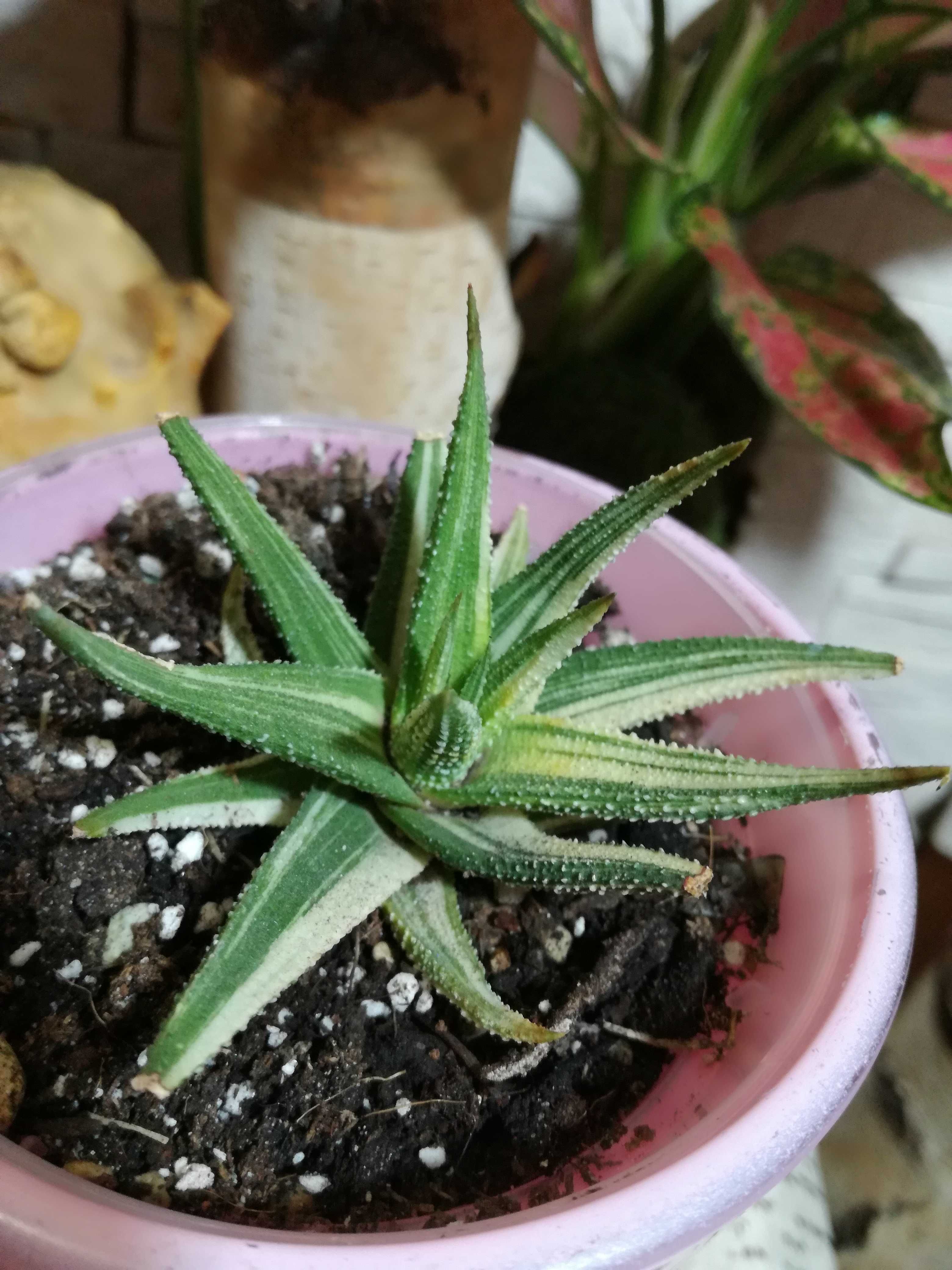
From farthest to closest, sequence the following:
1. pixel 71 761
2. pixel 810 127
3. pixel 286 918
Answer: pixel 810 127 < pixel 71 761 < pixel 286 918

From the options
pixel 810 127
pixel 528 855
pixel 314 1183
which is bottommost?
pixel 314 1183

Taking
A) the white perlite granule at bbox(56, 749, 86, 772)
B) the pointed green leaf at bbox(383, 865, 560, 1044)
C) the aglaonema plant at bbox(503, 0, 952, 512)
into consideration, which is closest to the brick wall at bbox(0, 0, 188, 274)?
the aglaonema plant at bbox(503, 0, 952, 512)

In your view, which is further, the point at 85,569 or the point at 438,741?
the point at 85,569

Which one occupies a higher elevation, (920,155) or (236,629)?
(920,155)

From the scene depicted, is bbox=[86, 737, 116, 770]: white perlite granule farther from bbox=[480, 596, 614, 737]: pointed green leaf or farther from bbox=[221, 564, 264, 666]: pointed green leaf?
bbox=[480, 596, 614, 737]: pointed green leaf

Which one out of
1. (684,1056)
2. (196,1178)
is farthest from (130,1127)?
(684,1056)

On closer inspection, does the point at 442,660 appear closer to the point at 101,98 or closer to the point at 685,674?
the point at 685,674

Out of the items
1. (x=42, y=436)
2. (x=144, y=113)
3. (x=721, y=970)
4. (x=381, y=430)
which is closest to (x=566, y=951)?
(x=721, y=970)

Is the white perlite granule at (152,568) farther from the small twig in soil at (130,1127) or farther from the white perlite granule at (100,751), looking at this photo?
the small twig in soil at (130,1127)
